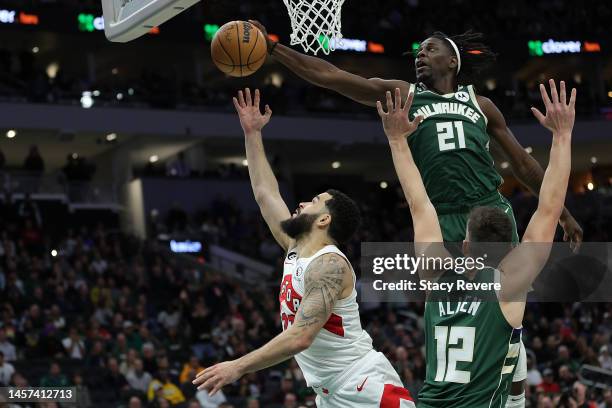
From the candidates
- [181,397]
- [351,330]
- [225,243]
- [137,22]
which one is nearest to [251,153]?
[137,22]

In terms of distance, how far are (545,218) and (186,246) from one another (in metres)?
22.2

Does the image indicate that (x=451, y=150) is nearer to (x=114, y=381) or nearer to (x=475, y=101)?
(x=475, y=101)

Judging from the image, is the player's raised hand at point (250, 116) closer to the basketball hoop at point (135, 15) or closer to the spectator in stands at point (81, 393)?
the basketball hoop at point (135, 15)

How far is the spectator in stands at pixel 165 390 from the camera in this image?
14.9m

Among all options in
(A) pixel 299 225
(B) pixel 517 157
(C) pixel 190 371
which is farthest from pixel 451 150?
(C) pixel 190 371

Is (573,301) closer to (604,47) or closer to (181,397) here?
(181,397)

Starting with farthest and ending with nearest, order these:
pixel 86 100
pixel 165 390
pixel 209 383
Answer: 1. pixel 86 100
2. pixel 165 390
3. pixel 209 383

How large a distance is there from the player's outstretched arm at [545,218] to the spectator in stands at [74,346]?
12712 mm

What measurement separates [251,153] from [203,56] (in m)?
26.0

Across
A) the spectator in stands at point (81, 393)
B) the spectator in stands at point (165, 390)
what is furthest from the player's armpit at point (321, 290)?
the spectator in stands at point (165, 390)

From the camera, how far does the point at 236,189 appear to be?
99.0 feet

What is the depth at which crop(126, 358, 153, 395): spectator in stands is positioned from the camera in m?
15.7

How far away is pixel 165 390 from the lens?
50.3ft

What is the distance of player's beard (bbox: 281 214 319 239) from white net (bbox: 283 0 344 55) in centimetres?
153
